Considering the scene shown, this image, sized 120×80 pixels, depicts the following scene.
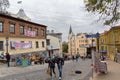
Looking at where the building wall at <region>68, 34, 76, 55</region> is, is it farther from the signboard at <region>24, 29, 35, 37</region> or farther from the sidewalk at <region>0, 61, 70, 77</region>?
the sidewalk at <region>0, 61, 70, 77</region>

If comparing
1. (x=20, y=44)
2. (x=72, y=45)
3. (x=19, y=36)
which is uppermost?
(x=19, y=36)

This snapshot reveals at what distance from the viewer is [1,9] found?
62781mm

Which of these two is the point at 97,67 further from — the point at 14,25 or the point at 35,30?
the point at 35,30

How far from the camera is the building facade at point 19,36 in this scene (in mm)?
42969

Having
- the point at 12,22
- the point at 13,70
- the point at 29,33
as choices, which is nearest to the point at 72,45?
the point at 29,33

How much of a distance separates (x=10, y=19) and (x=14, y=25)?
1880mm

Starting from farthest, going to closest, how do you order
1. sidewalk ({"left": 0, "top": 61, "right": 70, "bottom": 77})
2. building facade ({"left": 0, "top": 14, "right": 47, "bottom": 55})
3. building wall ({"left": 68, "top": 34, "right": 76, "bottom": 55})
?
building wall ({"left": 68, "top": 34, "right": 76, "bottom": 55}) → building facade ({"left": 0, "top": 14, "right": 47, "bottom": 55}) → sidewalk ({"left": 0, "top": 61, "right": 70, "bottom": 77})

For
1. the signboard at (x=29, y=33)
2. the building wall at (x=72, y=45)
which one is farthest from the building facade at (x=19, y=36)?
the building wall at (x=72, y=45)

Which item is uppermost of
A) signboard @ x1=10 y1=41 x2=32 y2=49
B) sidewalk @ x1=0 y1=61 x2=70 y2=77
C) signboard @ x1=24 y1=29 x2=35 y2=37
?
signboard @ x1=24 y1=29 x2=35 y2=37

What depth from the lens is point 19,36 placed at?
4894cm

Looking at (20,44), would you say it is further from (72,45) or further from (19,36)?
(72,45)

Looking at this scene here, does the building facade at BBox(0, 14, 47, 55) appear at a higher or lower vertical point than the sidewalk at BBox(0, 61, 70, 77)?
higher

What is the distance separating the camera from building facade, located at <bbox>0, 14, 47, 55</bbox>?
4297cm

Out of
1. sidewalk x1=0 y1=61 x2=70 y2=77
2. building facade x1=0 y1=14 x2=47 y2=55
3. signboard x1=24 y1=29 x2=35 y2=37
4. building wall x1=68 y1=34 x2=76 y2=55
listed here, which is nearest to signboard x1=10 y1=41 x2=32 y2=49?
building facade x1=0 y1=14 x2=47 y2=55
